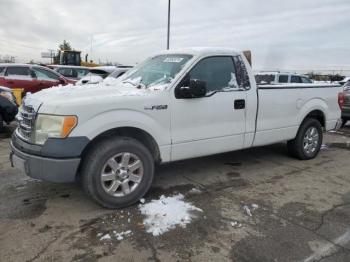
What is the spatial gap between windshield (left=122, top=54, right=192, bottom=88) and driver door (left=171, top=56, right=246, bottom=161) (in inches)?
8.6

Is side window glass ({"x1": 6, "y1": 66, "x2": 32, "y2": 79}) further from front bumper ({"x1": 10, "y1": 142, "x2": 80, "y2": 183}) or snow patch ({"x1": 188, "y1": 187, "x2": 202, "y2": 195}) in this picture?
snow patch ({"x1": 188, "y1": 187, "x2": 202, "y2": 195})

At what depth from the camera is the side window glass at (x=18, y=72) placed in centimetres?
1285

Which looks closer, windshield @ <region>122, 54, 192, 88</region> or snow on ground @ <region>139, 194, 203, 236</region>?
snow on ground @ <region>139, 194, 203, 236</region>

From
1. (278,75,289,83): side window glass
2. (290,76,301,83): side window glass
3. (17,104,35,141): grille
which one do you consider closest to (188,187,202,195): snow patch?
(17,104,35,141): grille

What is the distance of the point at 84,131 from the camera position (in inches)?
153

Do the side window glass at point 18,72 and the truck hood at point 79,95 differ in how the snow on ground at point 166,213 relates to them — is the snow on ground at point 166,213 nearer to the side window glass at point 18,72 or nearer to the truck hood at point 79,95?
the truck hood at point 79,95

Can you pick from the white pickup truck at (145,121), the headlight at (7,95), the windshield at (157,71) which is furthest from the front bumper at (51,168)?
the headlight at (7,95)

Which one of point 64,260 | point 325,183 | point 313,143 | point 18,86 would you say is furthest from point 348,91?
point 18,86

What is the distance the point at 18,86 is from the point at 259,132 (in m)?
10.1

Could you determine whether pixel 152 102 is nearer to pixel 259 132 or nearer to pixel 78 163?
pixel 78 163

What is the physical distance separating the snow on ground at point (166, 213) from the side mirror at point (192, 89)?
1.29 meters

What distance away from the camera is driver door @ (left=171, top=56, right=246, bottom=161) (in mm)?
4625

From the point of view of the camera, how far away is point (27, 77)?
13.1 metres

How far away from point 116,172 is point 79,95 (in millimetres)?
966
